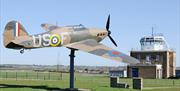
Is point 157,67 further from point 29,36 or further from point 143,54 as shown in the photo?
point 29,36

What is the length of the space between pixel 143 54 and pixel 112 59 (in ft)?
189

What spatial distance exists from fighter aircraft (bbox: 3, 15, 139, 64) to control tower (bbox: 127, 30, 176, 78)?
49.7 m

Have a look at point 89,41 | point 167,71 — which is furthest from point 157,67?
point 89,41

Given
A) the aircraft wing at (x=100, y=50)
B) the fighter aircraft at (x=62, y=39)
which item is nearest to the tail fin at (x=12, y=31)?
the fighter aircraft at (x=62, y=39)

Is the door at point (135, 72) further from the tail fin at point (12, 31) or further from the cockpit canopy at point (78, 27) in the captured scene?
the tail fin at point (12, 31)

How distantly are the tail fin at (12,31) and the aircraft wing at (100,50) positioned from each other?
11.8 feet

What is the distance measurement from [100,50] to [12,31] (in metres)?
6.45

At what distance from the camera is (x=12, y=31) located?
28984 millimetres

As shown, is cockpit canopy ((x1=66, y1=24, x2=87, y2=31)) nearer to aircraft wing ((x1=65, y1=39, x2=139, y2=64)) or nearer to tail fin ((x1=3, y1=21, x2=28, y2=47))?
aircraft wing ((x1=65, y1=39, x2=139, y2=64))

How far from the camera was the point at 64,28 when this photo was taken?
97.2 feet

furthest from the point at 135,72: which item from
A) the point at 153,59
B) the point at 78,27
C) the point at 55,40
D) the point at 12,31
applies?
the point at 12,31

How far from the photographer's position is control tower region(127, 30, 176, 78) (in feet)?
260

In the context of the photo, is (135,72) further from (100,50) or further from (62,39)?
(100,50)

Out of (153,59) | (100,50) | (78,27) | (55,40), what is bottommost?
(153,59)
